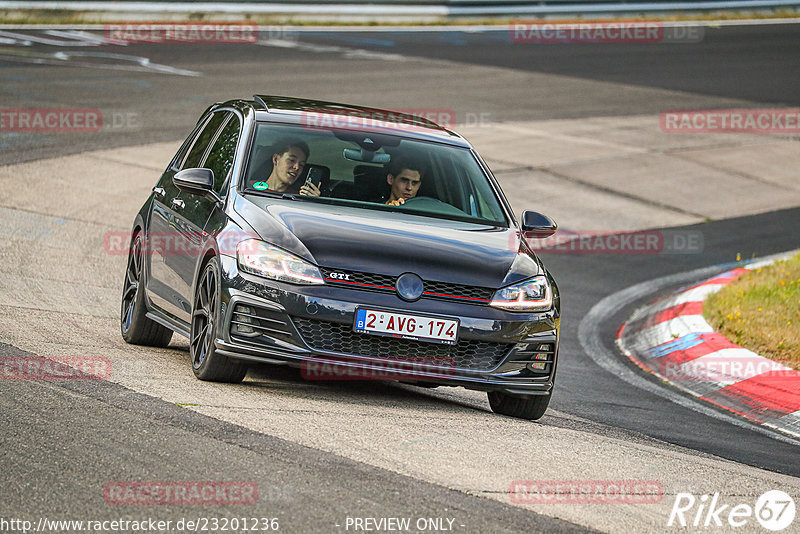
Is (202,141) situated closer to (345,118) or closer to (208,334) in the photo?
(345,118)

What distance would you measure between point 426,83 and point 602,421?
16.8 meters

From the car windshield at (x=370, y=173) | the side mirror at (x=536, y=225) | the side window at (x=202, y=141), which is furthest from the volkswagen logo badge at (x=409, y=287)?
the side window at (x=202, y=141)

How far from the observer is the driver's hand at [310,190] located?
767cm

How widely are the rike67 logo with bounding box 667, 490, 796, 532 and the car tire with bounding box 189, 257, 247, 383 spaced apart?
2.51 meters

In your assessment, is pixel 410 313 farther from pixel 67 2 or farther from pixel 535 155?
pixel 67 2

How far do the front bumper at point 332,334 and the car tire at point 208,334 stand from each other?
0.09m

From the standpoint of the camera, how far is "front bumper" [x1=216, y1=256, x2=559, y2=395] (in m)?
6.71

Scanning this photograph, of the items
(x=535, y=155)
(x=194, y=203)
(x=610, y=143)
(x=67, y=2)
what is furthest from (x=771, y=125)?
(x=194, y=203)

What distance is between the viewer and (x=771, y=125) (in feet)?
75.7

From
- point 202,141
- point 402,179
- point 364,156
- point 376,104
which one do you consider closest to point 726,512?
point 402,179

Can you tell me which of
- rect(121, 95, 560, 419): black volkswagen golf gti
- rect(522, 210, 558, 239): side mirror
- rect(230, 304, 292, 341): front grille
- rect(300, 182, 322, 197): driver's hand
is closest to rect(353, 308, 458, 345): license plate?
rect(121, 95, 560, 419): black volkswagen golf gti

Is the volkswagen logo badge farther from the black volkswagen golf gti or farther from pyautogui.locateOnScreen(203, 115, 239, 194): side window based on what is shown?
pyautogui.locateOnScreen(203, 115, 239, 194): side window

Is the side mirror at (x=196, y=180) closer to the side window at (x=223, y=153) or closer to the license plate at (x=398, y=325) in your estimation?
the side window at (x=223, y=153)

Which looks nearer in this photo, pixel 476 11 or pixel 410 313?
pixel 410 313
